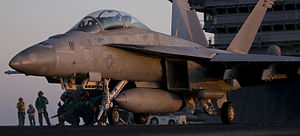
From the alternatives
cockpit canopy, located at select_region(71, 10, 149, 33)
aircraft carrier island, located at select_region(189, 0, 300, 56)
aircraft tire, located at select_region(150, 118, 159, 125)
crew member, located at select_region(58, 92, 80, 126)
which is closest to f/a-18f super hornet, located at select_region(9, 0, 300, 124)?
cockpit canopy, located at select_region(71, 10, 149, 33)

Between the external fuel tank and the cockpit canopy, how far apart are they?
1.74 m

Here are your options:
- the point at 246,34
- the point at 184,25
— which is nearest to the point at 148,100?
the point at 246,34

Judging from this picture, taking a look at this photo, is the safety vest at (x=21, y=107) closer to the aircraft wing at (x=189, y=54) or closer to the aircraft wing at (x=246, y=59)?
the aircraft wing at (x=189, y=54)

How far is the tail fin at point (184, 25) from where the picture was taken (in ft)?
84.2

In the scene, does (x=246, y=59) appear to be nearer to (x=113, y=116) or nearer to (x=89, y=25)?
(x=113, y=116)

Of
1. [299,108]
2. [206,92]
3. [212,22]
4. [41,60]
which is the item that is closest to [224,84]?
[206,92]

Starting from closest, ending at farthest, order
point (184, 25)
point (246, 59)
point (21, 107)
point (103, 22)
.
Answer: point (103, 22), point (246, 59), point (21, 107), point (184, 25)

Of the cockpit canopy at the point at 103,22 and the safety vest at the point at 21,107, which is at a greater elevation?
the cockpit canopy at the point at 103,22

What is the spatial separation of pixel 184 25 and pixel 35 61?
14.1 meters

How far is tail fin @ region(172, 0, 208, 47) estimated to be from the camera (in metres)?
25.7

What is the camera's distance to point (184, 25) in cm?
2567

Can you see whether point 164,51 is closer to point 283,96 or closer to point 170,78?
point 170,78

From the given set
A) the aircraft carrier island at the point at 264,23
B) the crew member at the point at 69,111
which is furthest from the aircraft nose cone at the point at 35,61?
the aircraft carrier island at the point at 264,23

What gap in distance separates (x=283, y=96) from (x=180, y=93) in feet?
63.2
